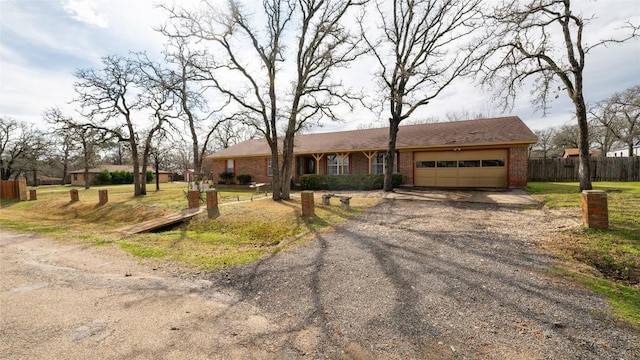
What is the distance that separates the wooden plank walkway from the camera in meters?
10.2

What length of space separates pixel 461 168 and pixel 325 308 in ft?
51.7

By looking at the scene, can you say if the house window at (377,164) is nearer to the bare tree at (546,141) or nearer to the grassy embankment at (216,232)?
the grassy embankment at (216,232)

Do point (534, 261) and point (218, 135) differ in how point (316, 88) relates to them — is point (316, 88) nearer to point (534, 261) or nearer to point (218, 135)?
point (534, 261)

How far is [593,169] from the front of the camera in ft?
65.6

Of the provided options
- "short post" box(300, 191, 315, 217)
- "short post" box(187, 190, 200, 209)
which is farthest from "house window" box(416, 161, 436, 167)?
"short post" box(187, 190, 200, 209)

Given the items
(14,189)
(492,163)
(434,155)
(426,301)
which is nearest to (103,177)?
(14,189)

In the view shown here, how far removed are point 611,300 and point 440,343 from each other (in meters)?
2.54

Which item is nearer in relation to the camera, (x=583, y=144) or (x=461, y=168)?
(x=583, y=144)

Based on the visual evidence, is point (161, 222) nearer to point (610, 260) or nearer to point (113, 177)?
point (610, 260)

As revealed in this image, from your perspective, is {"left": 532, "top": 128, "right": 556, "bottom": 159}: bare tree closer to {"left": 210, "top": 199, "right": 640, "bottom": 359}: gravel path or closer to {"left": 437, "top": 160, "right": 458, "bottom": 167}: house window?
{"left": 437, "top": 160, "right": 458, "bottom": 167}: house window

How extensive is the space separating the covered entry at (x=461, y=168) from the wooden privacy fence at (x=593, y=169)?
7288mm

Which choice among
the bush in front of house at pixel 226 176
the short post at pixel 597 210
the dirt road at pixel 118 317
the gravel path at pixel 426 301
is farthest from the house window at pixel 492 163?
the bush in front of house at pixel 226 176

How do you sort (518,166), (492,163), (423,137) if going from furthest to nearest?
(423,137)
(492,163)
(518,166)

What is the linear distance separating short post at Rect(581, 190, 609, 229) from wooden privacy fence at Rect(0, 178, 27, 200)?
31925 mm
